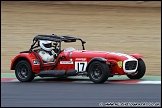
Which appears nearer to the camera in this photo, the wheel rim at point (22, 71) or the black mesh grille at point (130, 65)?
the black mesh grille at point (130, 65)

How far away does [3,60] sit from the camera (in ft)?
69.4

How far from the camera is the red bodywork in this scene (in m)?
15.0

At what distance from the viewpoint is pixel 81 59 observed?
599 inches

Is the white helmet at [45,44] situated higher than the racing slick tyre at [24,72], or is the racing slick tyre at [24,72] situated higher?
the white helmet at [45,44]

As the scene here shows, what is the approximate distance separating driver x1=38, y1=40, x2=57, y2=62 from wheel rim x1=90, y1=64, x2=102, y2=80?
1.48m

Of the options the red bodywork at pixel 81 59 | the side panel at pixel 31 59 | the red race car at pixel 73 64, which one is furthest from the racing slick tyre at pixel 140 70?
the side panel at pixel 31 59

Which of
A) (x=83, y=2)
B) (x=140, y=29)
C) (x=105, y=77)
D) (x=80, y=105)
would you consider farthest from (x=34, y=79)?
(x=83, y=2)

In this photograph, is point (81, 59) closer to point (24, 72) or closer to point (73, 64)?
point (73, 64)

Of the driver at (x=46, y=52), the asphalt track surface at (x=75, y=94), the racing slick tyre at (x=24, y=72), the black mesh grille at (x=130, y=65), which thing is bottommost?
the asphalt track surface at (x=75, y=94)

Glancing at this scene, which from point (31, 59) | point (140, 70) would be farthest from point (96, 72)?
point (31, 59)

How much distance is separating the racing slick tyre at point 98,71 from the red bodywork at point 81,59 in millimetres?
134

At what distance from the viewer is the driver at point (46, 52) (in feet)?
52.2

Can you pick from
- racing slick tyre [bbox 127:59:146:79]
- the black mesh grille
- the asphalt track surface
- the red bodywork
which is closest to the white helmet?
the red bodywork

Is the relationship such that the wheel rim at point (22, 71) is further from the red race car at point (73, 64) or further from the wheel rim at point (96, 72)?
the wheel rim at point (96, 72)
